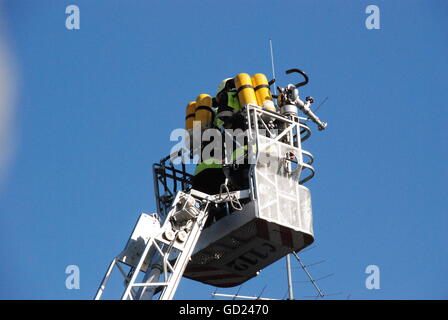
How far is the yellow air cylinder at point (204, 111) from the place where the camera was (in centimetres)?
4125

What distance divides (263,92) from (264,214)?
6.41 metres

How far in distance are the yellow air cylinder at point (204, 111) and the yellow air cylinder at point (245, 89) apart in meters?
1.83

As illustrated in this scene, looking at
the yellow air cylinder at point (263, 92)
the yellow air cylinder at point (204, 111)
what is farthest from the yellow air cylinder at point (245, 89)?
the yellow air cylinder at point (204, 111)

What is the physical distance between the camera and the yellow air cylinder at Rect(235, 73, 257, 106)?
3984 cm

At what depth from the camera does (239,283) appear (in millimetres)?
42250

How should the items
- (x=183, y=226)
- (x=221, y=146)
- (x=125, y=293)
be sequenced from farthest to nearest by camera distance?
(x=221, y=146)
(x=183, y=226)
(x=125, y=293)

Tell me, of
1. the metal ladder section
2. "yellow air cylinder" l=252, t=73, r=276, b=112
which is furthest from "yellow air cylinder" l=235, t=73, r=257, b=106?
the metal ladder section

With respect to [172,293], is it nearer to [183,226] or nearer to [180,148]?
[183,226]

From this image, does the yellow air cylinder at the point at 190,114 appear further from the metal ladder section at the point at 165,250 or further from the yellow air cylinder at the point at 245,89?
the metal ladder section at the point at 165,250

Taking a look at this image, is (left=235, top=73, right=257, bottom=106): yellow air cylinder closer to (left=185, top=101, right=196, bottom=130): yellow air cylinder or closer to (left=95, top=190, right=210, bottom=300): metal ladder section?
(left=185, top=101, right=196, bottom=130): yellow air cylinder

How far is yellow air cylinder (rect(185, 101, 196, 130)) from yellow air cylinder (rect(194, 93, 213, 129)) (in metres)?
0.39
